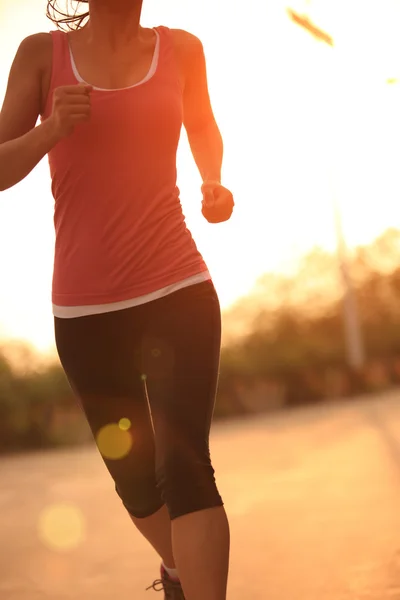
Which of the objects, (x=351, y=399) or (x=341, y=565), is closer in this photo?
(x=341, y=565)

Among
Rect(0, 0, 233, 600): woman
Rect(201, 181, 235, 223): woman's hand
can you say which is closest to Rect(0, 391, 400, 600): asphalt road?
Rect(0, 0, 233, 600): woman

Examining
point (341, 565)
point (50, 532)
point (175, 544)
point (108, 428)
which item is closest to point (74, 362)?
point (108, 428)

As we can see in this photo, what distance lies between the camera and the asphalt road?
3.39 meters

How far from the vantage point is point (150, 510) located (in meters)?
2.49

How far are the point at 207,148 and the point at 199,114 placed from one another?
9cm

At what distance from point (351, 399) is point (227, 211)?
941cm

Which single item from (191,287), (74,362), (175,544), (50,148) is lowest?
(175,544)

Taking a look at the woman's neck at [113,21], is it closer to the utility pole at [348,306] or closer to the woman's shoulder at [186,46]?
the woman's shoulder at [186,46]

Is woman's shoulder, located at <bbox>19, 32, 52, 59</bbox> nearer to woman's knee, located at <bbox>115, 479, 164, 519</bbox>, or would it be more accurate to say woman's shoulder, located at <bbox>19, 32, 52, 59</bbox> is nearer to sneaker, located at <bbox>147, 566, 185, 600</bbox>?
woman's knee, located at <bbox>115, 479, 164, 519</bbox>

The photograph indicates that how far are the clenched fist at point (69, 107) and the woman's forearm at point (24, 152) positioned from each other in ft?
0.10

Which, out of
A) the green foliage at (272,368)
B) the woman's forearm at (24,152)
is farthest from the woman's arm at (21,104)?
the green foliage at (272,368)

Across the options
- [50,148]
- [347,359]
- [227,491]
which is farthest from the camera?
[347,359]

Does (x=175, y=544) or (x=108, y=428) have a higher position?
(x=108, y=428)

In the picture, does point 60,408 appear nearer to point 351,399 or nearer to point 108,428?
point 351,399
